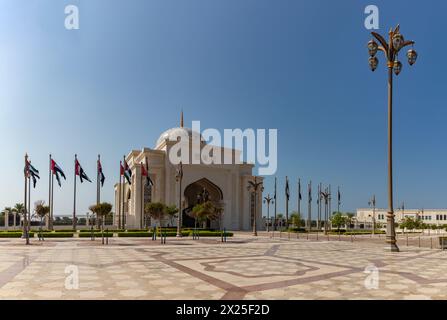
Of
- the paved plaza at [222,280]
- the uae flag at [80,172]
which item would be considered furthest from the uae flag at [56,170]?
the paved plaza at [222,280]

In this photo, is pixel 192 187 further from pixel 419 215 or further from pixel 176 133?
pixel 419 215

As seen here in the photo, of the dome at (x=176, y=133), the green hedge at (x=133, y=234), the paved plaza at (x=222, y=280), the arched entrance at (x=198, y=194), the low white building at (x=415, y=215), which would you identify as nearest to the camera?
the paved plaza at (x=222, y=280)

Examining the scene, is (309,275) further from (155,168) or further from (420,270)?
(155,168)

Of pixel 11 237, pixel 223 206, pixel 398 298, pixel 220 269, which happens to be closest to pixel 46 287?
pixel 220 269

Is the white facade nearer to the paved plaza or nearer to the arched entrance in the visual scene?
the arched entrance

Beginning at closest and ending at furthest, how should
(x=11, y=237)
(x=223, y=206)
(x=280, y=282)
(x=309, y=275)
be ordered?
(x=280, y=282), (x=309, y=275), (x=11, y=237), (x=223, y=206)

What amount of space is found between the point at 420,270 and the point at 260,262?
553 cm

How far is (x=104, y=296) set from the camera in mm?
8820

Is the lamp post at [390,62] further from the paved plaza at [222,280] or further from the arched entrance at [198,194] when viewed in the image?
the arched entrance at [198,194]

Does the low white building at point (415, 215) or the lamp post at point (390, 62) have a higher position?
the lamp post at point (390, 62)

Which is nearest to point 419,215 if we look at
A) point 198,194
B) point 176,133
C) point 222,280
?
point 198,194

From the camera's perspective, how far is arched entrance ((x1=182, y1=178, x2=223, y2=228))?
2894 inches

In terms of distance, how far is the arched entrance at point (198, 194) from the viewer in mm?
73500

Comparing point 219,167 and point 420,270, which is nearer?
point 420,270
